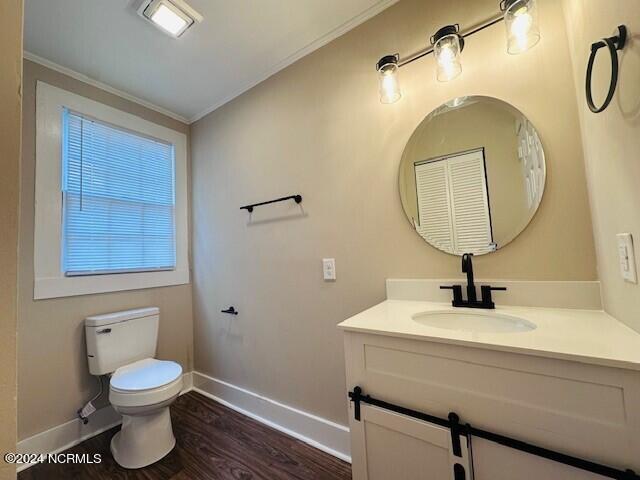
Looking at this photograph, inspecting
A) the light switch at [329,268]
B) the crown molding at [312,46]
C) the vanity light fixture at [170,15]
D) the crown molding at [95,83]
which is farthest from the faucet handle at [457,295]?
the crown molding at [95,83]

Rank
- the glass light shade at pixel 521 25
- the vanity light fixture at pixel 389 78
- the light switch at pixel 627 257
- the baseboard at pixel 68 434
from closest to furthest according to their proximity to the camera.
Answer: the light switch at pixel 627 257, the glass light shade at pixel 521 25, the vanity light fixture at pixel 389 78, the baseboard at pixel 68 434

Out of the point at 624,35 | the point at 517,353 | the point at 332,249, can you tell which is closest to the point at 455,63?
the point at 624,35

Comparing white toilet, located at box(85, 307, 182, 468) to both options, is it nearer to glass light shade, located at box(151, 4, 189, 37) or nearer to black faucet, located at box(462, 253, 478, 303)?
black faucet, located at box(462, 253, 478, 303)

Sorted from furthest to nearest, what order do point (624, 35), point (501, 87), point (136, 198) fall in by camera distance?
1. point (136, 198)
2. point (501, 87)
3. point (624, 35)

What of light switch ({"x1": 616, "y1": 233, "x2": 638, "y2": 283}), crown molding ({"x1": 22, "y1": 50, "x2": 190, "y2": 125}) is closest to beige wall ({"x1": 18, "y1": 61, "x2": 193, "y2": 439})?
crown molding ({"x1": 22, "y1": 50, "x2": 190, "y2": 125})

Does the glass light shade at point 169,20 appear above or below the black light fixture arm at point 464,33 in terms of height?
above

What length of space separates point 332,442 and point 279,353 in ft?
1.94

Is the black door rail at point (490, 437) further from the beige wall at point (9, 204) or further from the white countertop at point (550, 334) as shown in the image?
the beige wall at point (9, 204)

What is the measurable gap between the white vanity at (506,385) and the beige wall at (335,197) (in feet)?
0.74

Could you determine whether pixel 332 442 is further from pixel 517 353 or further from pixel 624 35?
pixel 624 35

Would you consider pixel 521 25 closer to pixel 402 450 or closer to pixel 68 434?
pixel 402 450

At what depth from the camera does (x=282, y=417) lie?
1790 mm

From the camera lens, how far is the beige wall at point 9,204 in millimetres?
410

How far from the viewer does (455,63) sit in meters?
1.19
